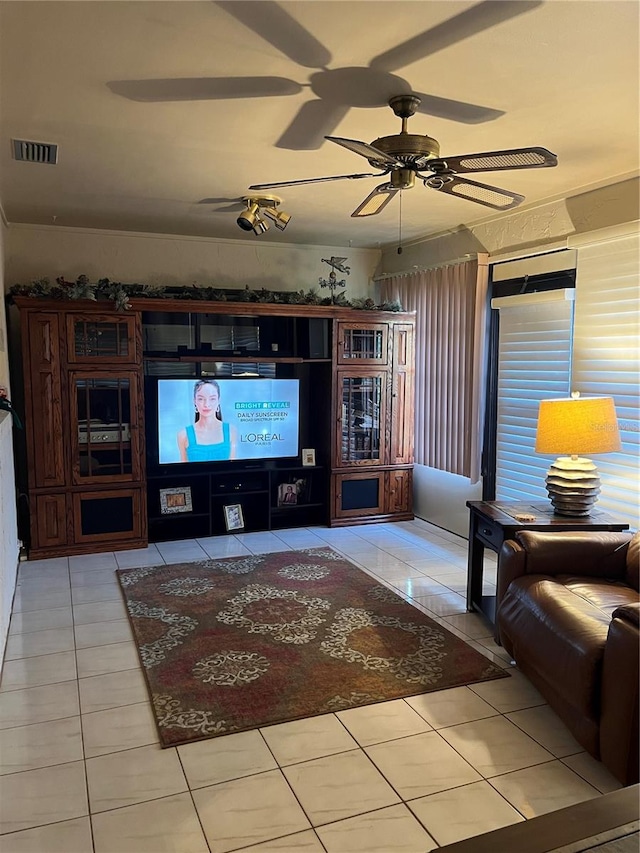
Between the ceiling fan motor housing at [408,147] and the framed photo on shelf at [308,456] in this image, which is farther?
the framed photo on shelf at [308,456]

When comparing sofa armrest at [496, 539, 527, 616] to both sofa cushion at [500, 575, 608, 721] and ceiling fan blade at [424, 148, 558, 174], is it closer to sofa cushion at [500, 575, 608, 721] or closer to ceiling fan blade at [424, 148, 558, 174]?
sofa cushion at [500, 575, 608, 721]

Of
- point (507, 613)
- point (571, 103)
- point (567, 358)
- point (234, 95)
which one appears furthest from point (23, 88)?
point (567, 358)

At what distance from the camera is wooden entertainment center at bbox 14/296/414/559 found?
185 inches

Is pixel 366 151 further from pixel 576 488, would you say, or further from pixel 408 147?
pixel 576 488

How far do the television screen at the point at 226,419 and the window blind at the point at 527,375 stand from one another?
1829 millimetres

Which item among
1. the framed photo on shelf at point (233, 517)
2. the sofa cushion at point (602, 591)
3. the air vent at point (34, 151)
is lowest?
the framed photo on shelf at point (233, 517)

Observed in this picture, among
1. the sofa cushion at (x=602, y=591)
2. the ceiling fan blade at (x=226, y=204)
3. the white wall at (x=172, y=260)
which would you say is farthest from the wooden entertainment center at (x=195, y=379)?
the sofa cushion at (x=602, y=591)

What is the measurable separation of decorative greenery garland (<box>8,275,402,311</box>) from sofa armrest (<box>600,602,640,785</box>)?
3.88 meters

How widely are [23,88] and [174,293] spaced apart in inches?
113

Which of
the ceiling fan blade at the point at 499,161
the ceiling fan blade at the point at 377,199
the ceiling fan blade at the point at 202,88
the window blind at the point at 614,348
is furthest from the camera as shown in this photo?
the window blind at the point at 614,348

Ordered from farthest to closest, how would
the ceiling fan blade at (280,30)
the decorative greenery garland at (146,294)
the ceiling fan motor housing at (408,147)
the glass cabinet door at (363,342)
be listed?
the glass cabinet door at (363,342), the decorative greenery garland at (146,294), the ceiling fan motor housing at (408,147), the ceiling fan blade at (280,30)

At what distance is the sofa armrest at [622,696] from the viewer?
2.10 m

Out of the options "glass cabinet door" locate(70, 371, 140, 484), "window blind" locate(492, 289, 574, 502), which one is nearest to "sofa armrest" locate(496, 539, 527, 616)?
"window blind" locate(492, 289, 574, 502)

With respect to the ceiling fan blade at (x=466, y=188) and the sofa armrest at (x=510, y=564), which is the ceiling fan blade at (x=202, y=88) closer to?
the ceiling fan blade at (x=466, y=188)
